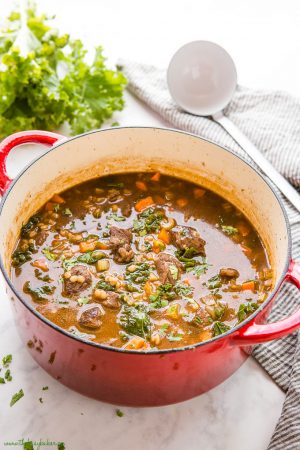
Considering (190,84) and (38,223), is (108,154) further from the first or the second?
(190,84)

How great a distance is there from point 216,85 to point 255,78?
55cm

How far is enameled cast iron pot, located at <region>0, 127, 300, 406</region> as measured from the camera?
2449mm

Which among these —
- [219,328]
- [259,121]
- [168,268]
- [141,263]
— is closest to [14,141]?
[141,263]

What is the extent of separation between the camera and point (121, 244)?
311 cm

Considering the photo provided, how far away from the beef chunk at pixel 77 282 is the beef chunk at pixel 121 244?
0.18 metres

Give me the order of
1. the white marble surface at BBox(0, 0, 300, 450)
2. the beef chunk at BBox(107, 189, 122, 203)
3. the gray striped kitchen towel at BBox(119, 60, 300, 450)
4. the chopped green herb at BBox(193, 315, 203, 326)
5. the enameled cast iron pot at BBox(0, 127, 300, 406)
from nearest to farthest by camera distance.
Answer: the enameled cast iron pot at BBox(0, 127, 300, 406)
the white marble surface at BBox(0, 0, 300, 450)
the chopped green herb at BBox(193, 315, 203, 326)
the beef chunk at BBox(107, 189, 122, 203)
the gray striped kitchen towel at BBox(119, 60, 300, 450)

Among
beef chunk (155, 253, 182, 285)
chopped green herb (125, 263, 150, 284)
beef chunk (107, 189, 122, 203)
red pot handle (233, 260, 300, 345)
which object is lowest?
beef chunk (107, 189, 122, 203)

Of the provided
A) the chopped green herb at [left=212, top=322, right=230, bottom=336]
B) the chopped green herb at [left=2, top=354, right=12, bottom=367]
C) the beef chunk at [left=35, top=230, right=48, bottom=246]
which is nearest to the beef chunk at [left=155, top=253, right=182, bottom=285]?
the chopped green herb at [left=212, top=322, right=230, bottom=336]

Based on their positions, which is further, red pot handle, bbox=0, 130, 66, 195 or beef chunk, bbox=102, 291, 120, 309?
red pot handle, bbox=0, 130, 66, 195

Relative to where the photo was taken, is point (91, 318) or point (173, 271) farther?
point (173, 271)

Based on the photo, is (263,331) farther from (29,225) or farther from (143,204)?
(29,225)

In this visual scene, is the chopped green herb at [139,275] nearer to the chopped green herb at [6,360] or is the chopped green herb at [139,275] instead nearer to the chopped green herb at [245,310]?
the chopped green herb at [245,310]

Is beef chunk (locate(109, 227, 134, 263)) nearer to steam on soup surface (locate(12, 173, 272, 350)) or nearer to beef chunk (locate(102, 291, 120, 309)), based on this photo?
steam on soup surface (locate(12, 173, 272, 350))

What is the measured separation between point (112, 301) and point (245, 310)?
23.2 inches
